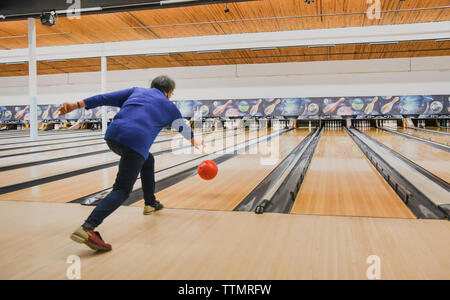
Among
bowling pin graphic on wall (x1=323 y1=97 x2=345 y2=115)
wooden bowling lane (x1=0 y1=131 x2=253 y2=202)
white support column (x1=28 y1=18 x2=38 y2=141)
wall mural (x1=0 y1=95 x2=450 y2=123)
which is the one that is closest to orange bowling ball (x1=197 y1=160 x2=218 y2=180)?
wooden bowling lane (x1=0 y1=131 x2=253 y2=202)

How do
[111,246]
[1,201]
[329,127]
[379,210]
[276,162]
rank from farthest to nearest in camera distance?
[329,127], [276,162], [1,201], [379,210], [111,246]

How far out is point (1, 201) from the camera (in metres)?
2.80

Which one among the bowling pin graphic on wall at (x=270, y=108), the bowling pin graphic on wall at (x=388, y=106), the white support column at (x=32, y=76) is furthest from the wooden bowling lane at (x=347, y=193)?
the bowling pin graphic on wall at (x=270, y=108)

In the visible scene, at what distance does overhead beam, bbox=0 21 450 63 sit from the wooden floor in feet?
26.7

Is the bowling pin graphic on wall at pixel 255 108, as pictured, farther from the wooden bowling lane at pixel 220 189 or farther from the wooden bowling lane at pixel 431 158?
the wooden bowling lane at pixel 220 189

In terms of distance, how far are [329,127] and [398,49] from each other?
3533 mm

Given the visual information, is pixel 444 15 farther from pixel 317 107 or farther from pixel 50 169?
pixel 50 169

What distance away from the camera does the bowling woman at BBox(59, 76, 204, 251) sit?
5.47ft

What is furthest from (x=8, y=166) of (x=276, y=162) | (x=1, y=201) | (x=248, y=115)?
(x=248, y=115)

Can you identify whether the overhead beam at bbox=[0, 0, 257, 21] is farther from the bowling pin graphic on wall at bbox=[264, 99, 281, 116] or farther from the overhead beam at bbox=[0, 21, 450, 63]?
the bowling pin graphic on wall at bbox=[264, 99, 281, 116]

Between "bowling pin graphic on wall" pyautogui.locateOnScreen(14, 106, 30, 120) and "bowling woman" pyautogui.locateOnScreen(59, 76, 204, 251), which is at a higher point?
"bowling pin graphic on wall" pyautogui.locateOnScreen(14, 106, 30, 120)

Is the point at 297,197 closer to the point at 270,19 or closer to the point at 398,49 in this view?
the point at 270,19
